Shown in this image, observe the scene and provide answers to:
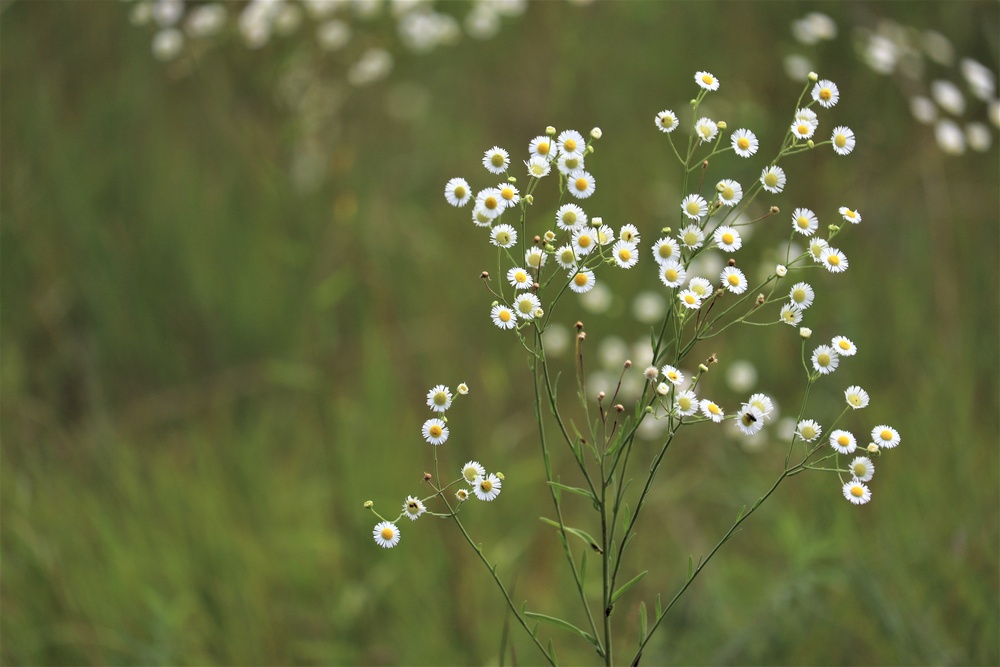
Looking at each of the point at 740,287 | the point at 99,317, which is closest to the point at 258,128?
the point at 99,317

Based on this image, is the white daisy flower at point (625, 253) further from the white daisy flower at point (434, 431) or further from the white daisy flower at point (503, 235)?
the white daisy flower at point (434, 431)

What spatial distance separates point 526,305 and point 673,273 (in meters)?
0.17

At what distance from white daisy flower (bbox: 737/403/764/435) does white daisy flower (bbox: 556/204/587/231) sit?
281 mm

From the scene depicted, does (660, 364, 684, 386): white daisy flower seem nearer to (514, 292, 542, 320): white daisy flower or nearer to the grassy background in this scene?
(514, 292, 542, 320): white daisy flower

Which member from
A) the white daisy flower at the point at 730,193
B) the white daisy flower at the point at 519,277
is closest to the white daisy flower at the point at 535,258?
the white daisy flower at the point at 519,277

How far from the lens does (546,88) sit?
4.04 metres

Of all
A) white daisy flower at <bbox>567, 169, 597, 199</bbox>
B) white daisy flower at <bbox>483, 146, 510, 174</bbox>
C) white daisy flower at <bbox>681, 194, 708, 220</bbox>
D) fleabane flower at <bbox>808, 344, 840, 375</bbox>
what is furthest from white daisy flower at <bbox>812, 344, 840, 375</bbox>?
white daisy flower at <bbox>483, 146, 510, 174</bbox>

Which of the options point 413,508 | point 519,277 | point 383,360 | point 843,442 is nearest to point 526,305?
point 519,277

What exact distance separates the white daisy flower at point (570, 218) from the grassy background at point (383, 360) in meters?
1.08

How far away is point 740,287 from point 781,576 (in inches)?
49.1

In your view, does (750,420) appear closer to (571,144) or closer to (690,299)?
(690,299)

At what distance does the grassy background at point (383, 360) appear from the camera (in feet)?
6.72

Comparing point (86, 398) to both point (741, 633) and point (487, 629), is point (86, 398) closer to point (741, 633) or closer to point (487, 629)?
point (487, 629)

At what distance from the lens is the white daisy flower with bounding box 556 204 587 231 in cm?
104
